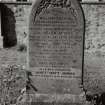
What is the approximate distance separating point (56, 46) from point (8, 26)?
23.0ft

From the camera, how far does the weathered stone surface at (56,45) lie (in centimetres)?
568

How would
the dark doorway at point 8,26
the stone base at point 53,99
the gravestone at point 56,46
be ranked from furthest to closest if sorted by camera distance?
the dark doorway at point 8,26 < the stone base at point 53,99 < the gravestone at point 56,46

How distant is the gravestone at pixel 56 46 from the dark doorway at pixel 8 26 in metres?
6.70

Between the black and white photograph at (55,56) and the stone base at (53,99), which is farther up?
the black and white photograph at (55,56)

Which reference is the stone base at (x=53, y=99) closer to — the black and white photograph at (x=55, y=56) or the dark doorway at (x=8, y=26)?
the black and white photograph at (x=55, y=56)

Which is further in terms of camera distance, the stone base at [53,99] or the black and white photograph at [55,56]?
the stone base at [53,99]

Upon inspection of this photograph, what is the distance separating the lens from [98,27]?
454 inches

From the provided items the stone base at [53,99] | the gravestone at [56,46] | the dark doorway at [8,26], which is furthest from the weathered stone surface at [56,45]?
the dark doorway at [8,26]

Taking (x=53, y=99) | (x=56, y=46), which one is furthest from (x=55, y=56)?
(x=53, y=99)

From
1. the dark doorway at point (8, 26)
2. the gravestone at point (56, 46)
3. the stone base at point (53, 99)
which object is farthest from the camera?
the dark doorway at point (8, 26)

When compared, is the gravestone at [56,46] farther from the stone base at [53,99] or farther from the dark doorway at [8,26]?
the dark doorway at [8,26]

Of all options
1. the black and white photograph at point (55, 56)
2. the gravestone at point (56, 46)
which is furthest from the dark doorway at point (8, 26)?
the gravestone at point (56, 46)

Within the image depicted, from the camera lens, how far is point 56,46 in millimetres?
5848

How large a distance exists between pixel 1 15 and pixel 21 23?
0.92 metres
